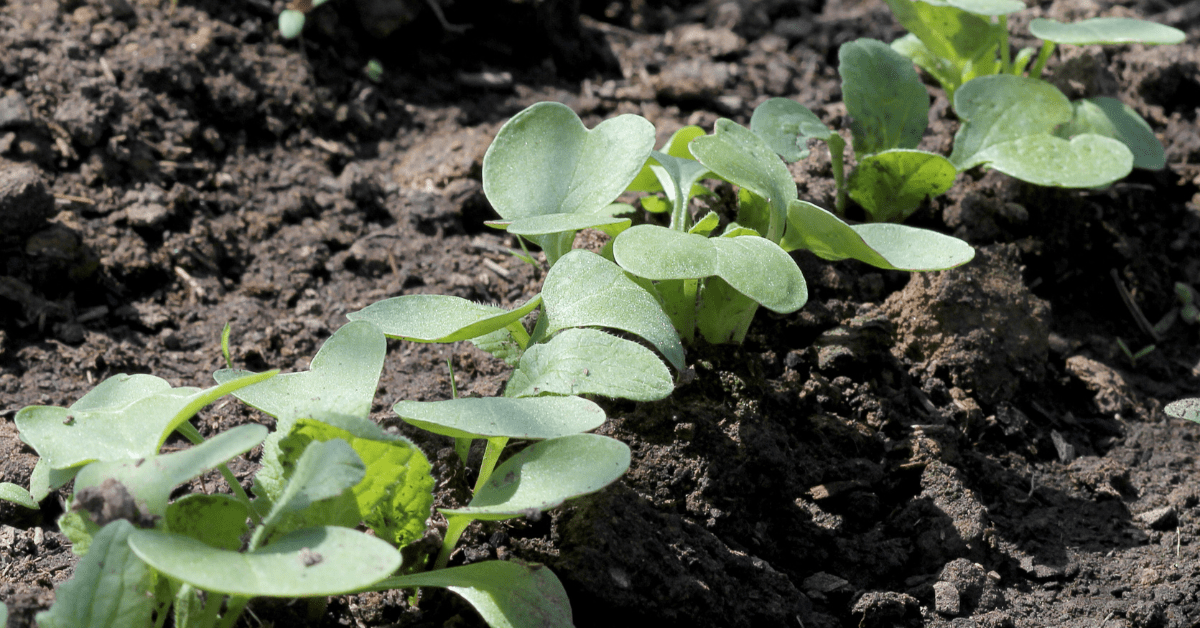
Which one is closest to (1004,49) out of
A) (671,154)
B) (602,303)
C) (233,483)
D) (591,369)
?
(671,154)

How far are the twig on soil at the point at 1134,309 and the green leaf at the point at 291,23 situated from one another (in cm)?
202

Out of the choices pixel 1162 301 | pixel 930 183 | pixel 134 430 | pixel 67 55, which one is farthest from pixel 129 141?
pixel 1162 301

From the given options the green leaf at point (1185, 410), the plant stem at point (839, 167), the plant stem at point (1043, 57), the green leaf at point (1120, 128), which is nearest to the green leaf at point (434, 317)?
the plant stem at point (839, 167)

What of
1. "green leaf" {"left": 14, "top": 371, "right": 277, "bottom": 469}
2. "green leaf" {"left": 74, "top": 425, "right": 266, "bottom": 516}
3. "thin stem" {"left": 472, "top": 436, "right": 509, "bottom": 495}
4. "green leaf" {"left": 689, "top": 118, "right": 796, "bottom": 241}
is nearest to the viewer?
"green leaf" {"left": 74, "top": 425, "right": 266, "bottom": 516}

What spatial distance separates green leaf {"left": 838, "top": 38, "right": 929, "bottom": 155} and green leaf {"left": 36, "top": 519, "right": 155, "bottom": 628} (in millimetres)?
1540

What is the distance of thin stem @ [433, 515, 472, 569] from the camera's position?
3.67ft

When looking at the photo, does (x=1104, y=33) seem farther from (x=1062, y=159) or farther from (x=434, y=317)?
(x=434, y=317)

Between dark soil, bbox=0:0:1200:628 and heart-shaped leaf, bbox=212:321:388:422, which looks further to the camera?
dark soil, bbox=0:0:1200:628

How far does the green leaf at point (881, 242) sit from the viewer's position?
1.30 m

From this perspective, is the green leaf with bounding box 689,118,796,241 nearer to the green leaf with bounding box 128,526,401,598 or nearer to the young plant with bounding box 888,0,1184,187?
the young plant with bounding box 888,0,1184,187

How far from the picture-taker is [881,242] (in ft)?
4.47

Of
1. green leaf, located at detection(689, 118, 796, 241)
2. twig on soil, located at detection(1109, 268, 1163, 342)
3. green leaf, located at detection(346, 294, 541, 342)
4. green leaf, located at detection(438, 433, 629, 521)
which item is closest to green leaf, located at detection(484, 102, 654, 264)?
green leaf, located at detection(689, 118, 796, 241)

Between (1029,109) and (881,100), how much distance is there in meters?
0.30

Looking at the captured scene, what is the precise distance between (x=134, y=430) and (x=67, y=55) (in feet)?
4.57
